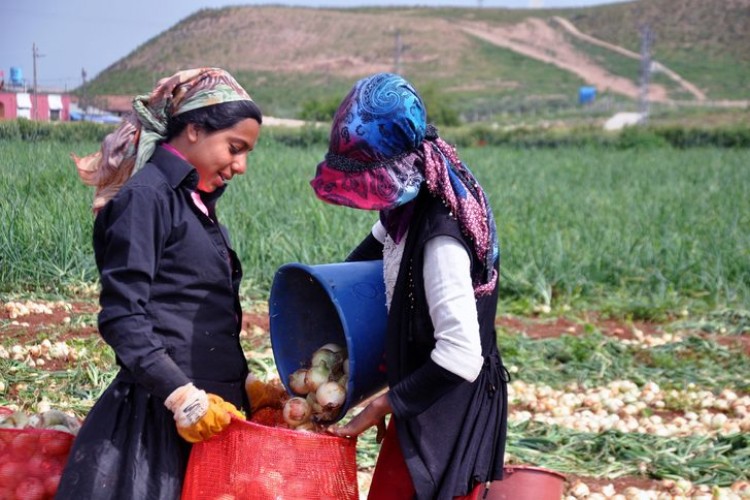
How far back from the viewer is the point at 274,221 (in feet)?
23.8

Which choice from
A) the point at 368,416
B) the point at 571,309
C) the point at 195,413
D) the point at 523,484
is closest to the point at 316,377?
the point at 368,416

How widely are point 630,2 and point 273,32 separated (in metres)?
39.1

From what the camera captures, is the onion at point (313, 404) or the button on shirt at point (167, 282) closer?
the button on shirt at point (167, 282)

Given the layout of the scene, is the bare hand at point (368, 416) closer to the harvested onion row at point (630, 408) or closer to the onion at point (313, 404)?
the onion at point (313, 404)

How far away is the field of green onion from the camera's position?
12.1 ft

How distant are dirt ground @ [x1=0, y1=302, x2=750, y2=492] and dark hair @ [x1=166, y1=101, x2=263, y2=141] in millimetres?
1562

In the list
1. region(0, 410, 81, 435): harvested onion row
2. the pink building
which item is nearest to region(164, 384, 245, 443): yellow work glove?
region(0, 410, 81, 435): harvested onion row

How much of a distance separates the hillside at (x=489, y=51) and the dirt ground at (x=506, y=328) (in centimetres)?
4814

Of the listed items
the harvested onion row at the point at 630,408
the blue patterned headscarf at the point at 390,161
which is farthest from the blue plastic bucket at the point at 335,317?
the harvested onion row at the point at 630,408

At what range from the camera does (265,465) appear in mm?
2010

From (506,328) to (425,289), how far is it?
379 cm

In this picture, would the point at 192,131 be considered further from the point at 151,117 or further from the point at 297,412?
the point at 297,412

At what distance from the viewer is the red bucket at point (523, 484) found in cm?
253

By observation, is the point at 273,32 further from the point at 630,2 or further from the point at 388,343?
the point at 388,343
